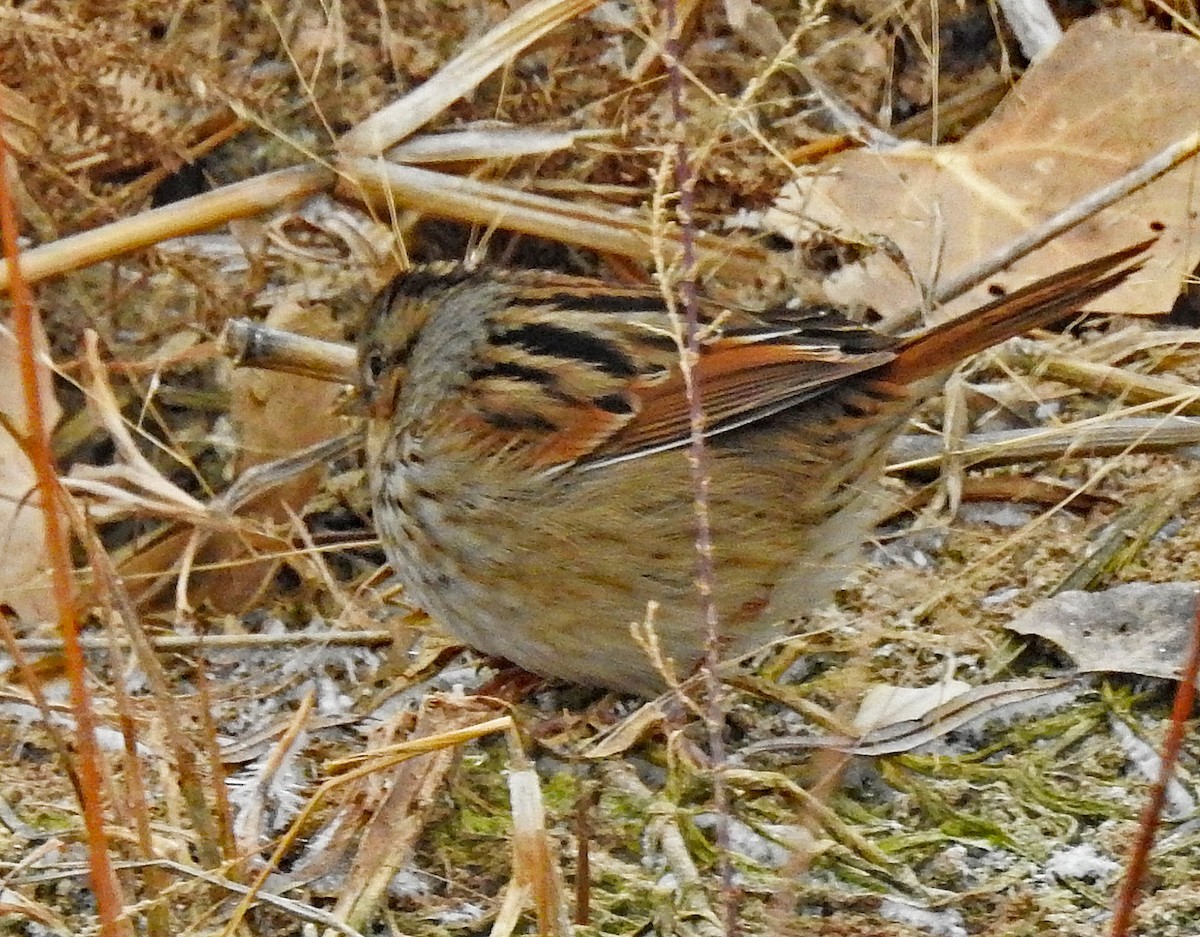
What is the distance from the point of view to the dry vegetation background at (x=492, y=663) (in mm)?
2062

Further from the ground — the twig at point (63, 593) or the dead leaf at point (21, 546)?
the twig at point (63, 593)

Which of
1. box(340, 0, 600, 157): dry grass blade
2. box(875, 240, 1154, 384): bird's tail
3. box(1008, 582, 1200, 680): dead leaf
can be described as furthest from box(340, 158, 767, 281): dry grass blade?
box(1008, 582, 1200, 680): dead leaf

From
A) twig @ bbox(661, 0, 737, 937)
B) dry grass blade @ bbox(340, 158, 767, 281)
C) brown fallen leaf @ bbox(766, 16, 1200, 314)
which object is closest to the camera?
twig @ bbox(661, 0, 737, 937)

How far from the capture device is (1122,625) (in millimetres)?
2529

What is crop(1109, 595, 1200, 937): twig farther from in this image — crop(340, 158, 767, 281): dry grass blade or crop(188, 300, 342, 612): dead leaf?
crop(340, 158, 767, 281): dry grass blade

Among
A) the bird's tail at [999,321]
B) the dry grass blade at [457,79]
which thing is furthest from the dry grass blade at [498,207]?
the bird's tail at [999,321]

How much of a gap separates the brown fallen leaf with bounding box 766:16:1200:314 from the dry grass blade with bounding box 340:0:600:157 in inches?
21.2

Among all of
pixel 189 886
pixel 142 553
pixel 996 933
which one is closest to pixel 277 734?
pixel 189 886

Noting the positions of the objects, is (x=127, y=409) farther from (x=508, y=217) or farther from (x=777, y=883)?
(x=777, y=883)

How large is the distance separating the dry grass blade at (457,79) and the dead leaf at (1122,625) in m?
1.40

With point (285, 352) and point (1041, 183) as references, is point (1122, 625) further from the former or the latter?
point (285, 352)

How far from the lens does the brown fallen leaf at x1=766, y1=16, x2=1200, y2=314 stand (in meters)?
3.14

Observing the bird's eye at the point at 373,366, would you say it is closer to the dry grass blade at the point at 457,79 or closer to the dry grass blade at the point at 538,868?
the dry grass blade at the point at 457,79

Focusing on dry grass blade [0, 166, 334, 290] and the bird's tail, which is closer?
the bird's tail
